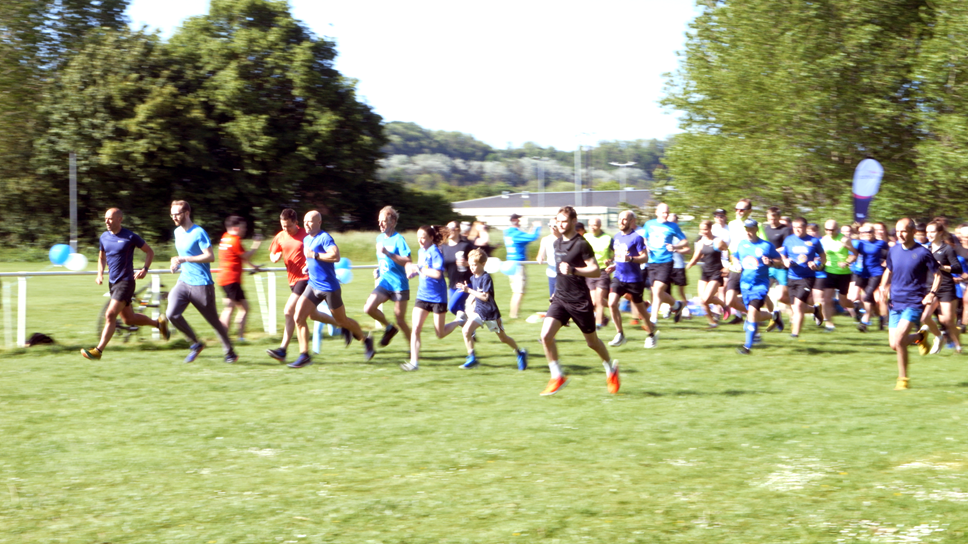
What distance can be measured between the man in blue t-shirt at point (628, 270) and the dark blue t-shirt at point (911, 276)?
11.0 feet

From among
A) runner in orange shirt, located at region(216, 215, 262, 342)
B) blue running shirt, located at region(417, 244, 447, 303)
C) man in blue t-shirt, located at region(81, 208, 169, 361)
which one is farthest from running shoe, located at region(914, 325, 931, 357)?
man in blue t-shirt, located at region(81, 208, 169, 361)

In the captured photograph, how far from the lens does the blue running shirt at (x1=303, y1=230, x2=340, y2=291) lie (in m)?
10.5

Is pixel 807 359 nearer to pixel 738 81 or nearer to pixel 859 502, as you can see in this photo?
pixel 859 502

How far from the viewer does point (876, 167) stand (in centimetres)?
1484

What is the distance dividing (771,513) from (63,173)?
41.6 metres

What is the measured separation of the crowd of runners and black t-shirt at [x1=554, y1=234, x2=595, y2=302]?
15 mm

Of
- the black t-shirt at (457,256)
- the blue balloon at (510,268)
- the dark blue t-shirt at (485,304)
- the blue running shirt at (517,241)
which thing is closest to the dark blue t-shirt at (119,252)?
the black t-shirt at (457,256)

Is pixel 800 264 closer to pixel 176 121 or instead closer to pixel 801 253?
pixel 801 253

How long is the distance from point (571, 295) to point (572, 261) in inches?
14.2

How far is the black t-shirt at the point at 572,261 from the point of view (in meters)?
8.78

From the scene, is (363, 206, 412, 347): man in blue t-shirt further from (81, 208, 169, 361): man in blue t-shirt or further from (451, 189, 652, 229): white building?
(451, 189, 652, 229): white building

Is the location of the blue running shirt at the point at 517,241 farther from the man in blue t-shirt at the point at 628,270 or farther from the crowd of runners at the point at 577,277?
the man in blue t-shirt at the point at 628,270

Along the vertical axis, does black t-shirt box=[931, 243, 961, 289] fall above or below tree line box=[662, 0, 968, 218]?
below

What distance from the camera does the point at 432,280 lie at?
10797mm
